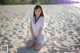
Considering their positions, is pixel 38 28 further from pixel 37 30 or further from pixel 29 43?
pixel 29 43

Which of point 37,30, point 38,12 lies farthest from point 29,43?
point 38,12

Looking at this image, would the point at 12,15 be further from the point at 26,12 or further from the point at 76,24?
the point at 76,24

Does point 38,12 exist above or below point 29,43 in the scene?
above

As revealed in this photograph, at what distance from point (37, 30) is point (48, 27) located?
81mm

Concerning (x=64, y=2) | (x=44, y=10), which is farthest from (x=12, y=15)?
(x=64, y=2)

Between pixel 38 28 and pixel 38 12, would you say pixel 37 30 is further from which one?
pixel 38 12

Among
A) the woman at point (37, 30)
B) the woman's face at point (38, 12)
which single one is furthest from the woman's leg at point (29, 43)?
the woman's face at point (38, 12)

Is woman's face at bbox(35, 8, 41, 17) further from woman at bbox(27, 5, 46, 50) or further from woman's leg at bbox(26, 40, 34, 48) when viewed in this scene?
woman's leg at bbox(26, 40, 34, 48)

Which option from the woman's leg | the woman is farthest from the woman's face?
the woman's leg

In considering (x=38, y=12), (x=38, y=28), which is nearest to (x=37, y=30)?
(x=38, y=28)

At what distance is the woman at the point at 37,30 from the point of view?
2.08 metres

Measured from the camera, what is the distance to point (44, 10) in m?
2.08

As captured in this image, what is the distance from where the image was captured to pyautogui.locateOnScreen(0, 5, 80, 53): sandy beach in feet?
6.77

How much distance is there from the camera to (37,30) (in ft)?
6.95
